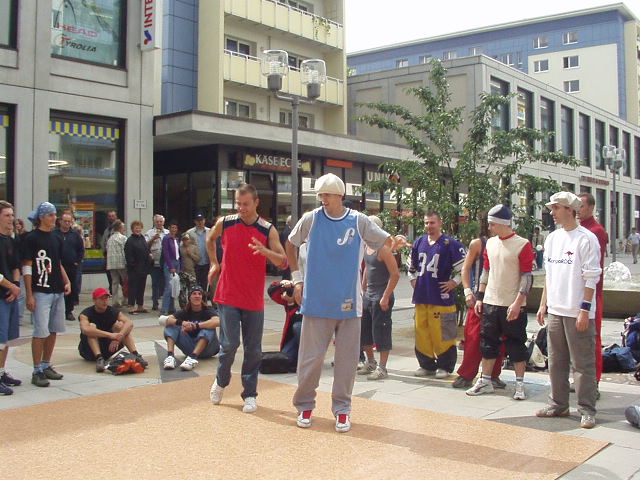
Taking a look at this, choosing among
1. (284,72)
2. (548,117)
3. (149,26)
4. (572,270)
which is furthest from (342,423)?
(548,117)

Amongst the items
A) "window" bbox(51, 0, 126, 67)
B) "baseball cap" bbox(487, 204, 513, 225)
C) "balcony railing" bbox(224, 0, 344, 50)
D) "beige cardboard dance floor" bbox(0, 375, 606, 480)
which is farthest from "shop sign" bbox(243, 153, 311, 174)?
"beige cardboard dance floor" bbox(0, 375, 606, 480)

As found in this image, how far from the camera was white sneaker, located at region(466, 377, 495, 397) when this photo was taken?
6.62m

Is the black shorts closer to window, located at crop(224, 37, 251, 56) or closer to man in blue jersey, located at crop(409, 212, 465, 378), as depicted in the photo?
man in blue jersey, located at crop(409, 212, 465, 378)

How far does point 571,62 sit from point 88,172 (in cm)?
5815

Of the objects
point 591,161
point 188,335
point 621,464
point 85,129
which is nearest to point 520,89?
point 591,161

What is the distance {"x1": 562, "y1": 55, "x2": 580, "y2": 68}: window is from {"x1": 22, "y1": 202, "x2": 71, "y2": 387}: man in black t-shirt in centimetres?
6491

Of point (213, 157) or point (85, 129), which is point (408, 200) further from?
point (213, 157)

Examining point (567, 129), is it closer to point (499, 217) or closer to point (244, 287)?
point (499, 217)

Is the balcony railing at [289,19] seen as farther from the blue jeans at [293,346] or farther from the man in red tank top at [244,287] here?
the man in red tank top at [244,287]

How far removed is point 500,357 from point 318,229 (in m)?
2.62

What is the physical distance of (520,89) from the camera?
33906mm

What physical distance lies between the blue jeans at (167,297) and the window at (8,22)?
654cm

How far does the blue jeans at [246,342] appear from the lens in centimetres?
596

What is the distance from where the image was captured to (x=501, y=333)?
Result: 6.58 m
